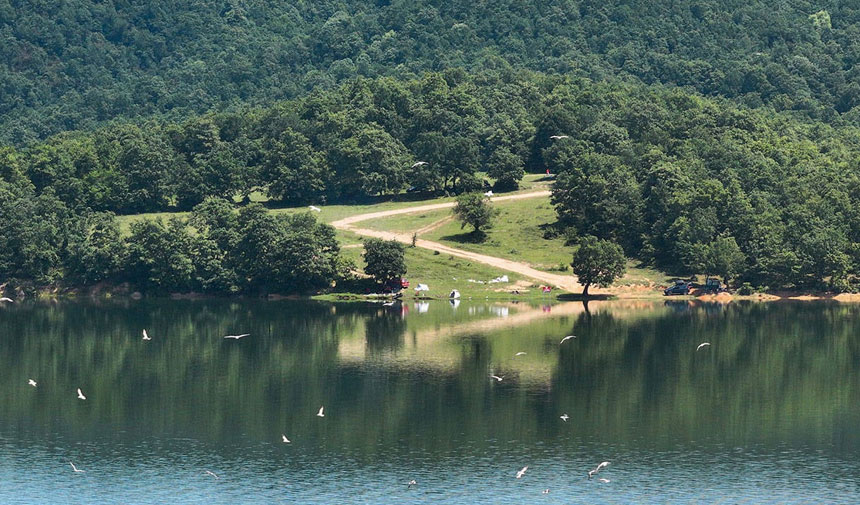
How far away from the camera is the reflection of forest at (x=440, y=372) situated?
120m

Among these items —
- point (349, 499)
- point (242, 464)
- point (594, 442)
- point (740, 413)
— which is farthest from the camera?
point (740, 413)

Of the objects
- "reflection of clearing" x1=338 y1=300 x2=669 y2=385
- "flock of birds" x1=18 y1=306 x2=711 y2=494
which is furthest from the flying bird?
"reflection of clearing" x1=338 y1=300 x2=669 y2=385

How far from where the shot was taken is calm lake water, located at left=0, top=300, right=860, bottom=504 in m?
102

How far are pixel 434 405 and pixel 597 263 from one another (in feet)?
234

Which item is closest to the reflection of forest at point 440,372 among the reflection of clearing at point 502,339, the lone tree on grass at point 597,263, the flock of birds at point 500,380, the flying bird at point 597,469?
the reflection of clearing at point 502,339

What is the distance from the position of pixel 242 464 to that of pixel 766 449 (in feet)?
127

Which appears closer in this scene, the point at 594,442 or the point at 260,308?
the point at 594,442

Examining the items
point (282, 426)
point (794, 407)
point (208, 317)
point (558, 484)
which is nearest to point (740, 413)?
point (794, 407)

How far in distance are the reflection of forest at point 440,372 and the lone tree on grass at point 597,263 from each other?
4.14 metres

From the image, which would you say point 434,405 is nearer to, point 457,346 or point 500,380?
point 500,380

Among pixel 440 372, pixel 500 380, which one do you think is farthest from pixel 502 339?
pixel 500 380

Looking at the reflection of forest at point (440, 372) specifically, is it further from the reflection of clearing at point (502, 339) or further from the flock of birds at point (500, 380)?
the flock of birds at point (500, 380)

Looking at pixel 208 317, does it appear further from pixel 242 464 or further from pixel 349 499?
pixel 349 499

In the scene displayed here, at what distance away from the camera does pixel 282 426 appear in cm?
11988
